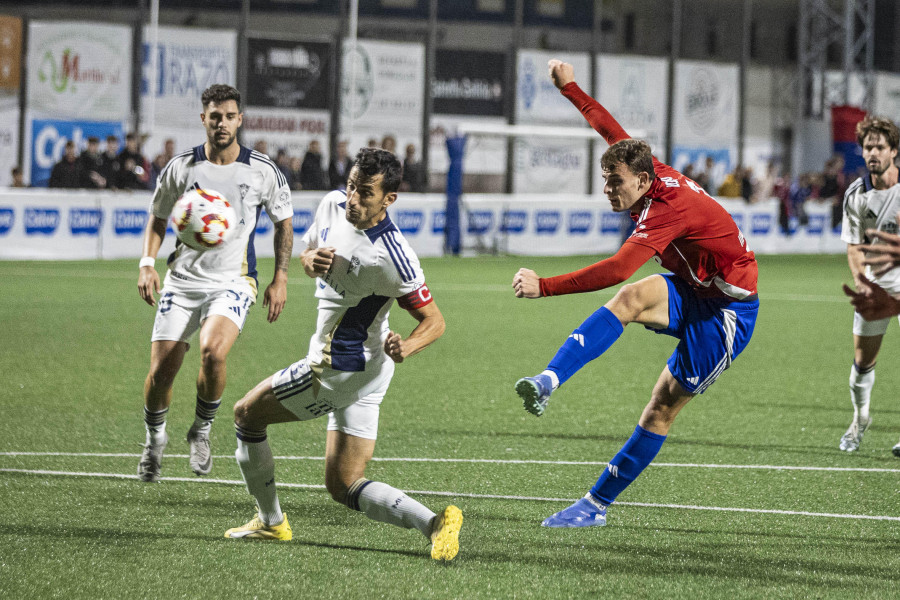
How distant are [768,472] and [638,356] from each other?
5322 millimetres

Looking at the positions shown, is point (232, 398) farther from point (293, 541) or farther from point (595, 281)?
point (595, 281)

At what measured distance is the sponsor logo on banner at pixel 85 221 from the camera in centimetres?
2088

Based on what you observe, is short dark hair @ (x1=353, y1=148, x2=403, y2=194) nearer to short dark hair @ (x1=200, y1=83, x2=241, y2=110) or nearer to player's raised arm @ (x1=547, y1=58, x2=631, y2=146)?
player's raised arm @ (x1=547, y1=58, x2=631, y2=146)

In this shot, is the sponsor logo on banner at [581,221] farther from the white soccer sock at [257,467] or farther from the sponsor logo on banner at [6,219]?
the white soccer sock at [257,467]

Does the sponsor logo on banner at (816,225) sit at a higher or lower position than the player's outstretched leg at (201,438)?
higher

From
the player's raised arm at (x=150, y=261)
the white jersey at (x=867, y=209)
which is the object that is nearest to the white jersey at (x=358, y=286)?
the player's raised arm at (x=150, y=261)

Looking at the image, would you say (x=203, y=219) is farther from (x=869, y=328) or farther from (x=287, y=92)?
(x=287, y=92)

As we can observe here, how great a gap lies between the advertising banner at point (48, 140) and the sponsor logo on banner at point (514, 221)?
424 inches

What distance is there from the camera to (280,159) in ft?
83.7

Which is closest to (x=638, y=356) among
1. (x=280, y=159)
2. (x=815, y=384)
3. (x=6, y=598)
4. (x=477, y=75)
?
(x=815, y=384)

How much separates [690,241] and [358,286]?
1612mm

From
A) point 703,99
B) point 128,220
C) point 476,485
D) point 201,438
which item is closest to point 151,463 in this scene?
point 201,438

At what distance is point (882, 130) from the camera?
24.2 ft

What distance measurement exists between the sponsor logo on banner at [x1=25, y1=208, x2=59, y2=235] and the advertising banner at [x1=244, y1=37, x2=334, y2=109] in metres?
11.9
